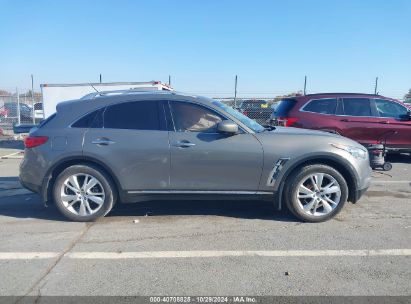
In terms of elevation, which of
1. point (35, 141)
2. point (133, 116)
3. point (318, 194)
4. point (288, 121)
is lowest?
point (318, 194)

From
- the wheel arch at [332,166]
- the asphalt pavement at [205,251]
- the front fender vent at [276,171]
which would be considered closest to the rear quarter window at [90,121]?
the asphalt pavement at [205,251]

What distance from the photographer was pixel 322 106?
8.96 m

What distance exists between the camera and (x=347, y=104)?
9070mm

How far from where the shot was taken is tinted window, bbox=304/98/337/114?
8922mm

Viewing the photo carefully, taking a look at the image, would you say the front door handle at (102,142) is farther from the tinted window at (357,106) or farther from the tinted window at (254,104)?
the tinted window at (254,104)

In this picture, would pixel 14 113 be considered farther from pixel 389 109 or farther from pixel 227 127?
pixel 227 127

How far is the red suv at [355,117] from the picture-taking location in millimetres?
8859

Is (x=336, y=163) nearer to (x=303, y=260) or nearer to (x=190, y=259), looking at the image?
(x=303, y=260)

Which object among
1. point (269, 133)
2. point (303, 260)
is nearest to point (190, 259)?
point (303, 260)

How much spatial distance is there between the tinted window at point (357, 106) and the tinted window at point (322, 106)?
31 cm

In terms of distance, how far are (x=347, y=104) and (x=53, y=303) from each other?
797 cm

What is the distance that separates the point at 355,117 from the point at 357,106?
1.02ft

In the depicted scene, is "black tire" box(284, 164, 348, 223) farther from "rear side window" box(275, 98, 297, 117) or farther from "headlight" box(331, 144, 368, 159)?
"rear side window" box(275, 98, 297, 117)

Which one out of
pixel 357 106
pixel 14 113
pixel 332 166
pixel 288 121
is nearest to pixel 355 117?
pixel 357 106
